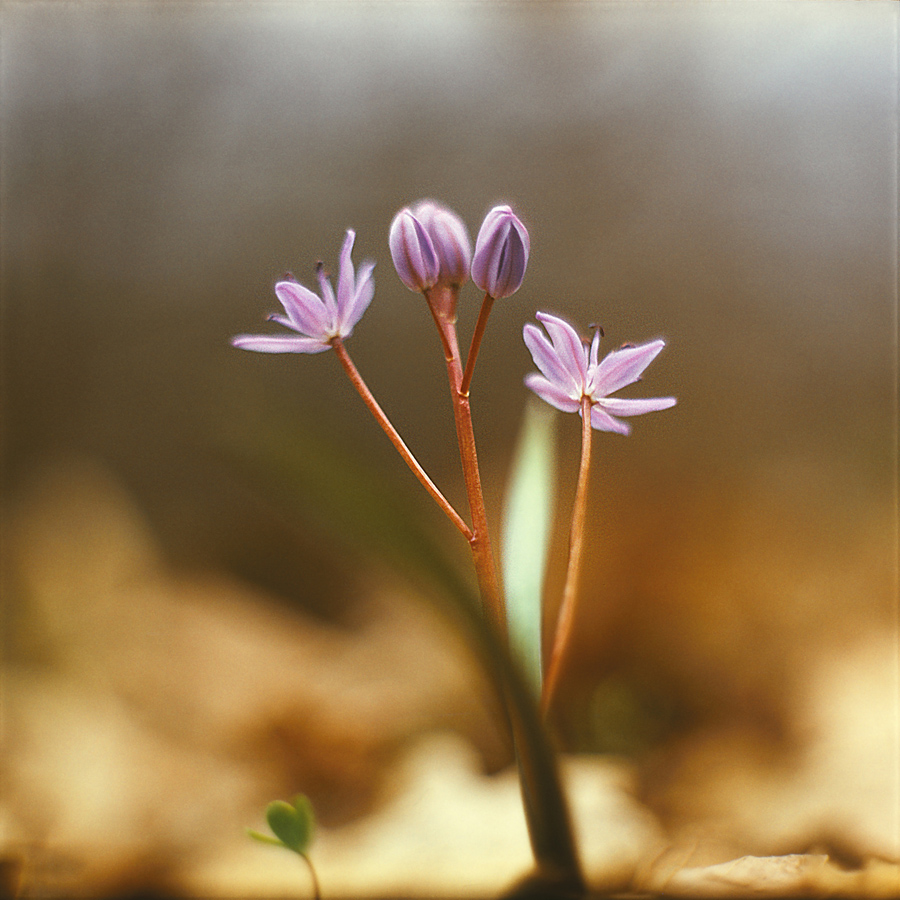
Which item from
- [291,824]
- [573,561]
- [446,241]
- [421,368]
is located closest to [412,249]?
[446,241]

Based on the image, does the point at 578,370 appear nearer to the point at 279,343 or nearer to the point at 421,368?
the point at 279,343

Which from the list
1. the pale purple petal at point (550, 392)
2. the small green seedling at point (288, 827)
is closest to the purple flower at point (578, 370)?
the pale purple petal at point (550, 392)

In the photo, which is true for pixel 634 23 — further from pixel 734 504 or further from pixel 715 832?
pixel 715 832

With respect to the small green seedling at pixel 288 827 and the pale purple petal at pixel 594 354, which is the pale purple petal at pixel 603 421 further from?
the small green seedling at pixel 288 827

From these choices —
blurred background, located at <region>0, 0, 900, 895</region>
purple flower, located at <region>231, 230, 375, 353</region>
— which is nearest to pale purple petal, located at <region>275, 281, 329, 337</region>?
purple flower, located at <region>231, 230, 375, 353</region>

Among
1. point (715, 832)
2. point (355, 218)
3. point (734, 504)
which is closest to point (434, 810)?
point (715, 832)
